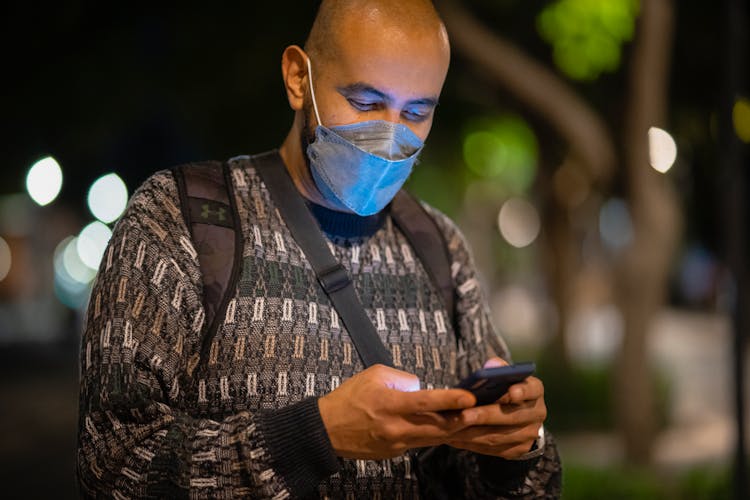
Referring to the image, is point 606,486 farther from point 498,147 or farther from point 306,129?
point 498,147

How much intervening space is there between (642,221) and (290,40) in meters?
4.83

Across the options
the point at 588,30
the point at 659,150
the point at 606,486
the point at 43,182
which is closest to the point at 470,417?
the point at 606,486

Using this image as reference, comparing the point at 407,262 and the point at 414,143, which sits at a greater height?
the point at 414,143

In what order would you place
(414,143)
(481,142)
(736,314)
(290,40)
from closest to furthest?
1. (414,143)
2. (736,314)
3. (290,40)
4. (481,142)

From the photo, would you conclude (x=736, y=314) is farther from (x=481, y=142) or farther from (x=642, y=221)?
(x=481, y=142)

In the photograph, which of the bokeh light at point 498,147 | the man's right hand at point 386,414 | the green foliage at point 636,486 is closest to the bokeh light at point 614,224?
the bokeh light at point 498,147

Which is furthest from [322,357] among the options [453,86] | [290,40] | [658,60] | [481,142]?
[481,142]

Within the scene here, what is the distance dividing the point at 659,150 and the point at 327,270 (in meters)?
7.32

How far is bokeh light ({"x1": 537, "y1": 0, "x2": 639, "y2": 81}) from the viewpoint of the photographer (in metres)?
10.2

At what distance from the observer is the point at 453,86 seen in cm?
1566

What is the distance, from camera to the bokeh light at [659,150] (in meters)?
9.01

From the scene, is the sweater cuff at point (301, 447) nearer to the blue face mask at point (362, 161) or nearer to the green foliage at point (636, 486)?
the blue face mask at point (362, 161)

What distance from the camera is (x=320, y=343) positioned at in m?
2.33

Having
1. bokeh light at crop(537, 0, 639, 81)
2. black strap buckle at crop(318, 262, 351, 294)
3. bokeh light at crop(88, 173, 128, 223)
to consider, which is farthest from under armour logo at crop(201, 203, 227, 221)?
bokeh light at crop(88, 173, 128, 223)
